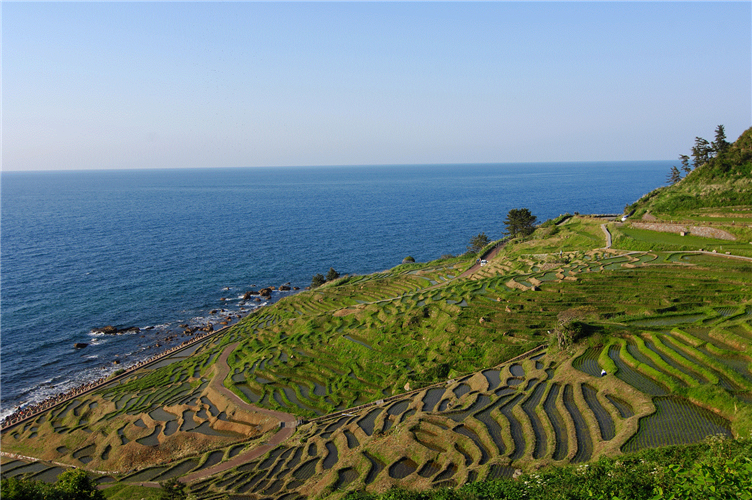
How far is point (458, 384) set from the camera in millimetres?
47500

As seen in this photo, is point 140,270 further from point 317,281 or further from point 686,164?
point 686,164

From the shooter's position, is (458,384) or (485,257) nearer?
(458,384)

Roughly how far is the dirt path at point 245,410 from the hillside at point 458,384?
0.25 metres

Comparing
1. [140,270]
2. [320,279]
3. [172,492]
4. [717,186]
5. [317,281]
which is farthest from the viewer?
[140,270]

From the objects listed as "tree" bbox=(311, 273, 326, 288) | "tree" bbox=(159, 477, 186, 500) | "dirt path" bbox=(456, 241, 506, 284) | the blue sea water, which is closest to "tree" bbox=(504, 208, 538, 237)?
"dirt path" bbox=(456, 241, 506, 284)

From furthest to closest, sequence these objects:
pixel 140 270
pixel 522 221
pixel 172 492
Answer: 1. pixel 140 270
2. pixel 522 221
3. pixel 172 492

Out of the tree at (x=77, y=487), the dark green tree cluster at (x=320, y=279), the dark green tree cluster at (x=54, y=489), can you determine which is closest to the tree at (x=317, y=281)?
the dark green tree cluster at (x=320, y=279)

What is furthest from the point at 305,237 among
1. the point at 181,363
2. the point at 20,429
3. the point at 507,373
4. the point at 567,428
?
the point at 567,428

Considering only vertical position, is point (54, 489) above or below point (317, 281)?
above

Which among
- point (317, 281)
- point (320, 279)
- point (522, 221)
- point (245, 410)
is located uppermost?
point (522, 221)

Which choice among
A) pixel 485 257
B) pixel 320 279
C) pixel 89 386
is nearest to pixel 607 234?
pixel 485 257

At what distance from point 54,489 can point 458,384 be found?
3635 cm

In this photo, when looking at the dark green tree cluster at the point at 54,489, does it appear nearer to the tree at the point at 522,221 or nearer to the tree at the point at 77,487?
the tree at the point at 77,487

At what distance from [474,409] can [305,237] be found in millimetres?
133139
